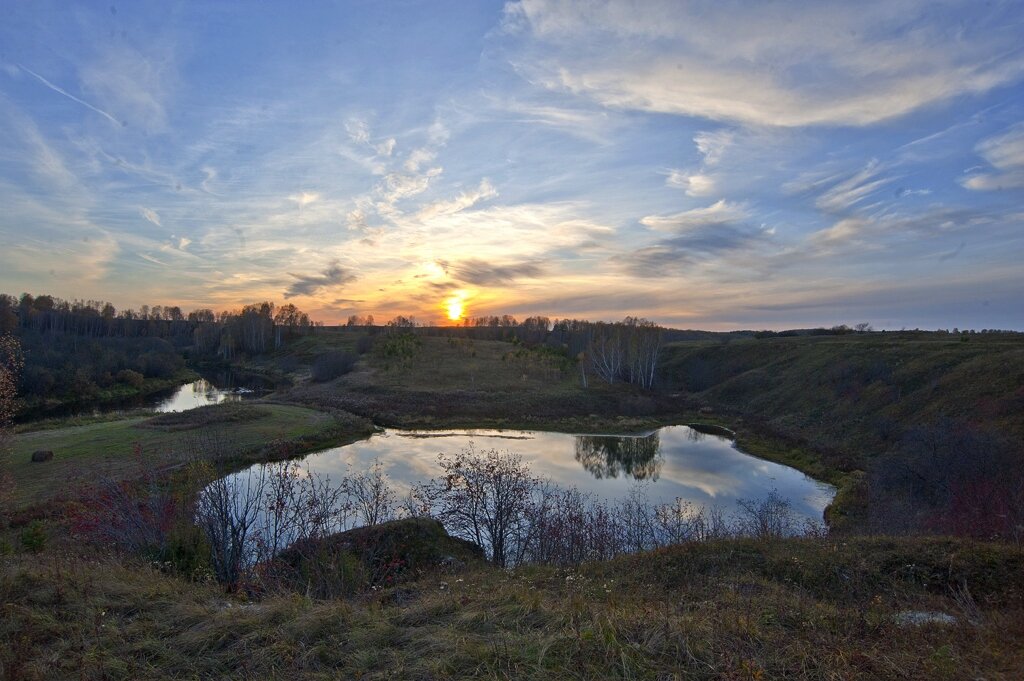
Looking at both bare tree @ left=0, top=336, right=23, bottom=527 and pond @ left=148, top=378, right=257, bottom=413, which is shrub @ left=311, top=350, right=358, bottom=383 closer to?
pond @ left=148, top=378, right=257, bottom=413

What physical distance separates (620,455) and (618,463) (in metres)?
2.28

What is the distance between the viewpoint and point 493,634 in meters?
5.22

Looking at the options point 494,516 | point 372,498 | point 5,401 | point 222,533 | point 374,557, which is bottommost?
point 372,498

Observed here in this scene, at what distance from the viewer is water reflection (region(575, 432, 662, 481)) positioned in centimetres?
2920

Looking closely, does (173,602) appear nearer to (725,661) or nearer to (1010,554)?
(725,661)

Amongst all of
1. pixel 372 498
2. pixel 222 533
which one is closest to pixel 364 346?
pixel 372 498

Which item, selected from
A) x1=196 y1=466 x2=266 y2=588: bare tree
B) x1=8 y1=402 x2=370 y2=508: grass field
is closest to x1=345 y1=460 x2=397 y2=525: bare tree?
x1=8 y1=402 x2=370 y2=508: grass field

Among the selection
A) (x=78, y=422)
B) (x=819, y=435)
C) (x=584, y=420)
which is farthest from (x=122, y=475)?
(x=819, y=435)

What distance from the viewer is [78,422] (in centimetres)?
3669

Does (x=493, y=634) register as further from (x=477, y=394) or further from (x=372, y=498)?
(x=477, y=394)

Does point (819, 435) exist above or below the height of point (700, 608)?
below

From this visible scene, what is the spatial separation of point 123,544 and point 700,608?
11.5m

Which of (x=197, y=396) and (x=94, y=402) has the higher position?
(x=197, y=396)

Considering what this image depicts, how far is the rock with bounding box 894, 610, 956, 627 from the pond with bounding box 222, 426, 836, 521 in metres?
16.9
